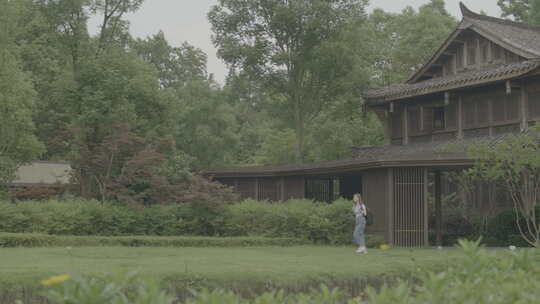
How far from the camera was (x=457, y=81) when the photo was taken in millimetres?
24609

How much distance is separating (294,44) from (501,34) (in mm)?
9189

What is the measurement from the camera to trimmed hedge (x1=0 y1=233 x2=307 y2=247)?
19.5 meters

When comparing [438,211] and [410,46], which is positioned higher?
[410,46]

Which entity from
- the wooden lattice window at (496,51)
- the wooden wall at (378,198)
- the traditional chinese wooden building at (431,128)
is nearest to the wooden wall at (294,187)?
the traditional chinese wooden building at (431,128)

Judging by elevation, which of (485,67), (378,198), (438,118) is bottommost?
(378,198)

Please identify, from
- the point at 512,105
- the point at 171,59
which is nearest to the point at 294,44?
the point at 512,105

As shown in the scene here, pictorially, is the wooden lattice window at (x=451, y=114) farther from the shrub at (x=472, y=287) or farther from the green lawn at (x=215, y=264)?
the shrub at (x=472, y=287)

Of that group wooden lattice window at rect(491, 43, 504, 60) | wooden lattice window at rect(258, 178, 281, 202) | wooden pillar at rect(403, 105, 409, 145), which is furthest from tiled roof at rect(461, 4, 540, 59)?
wooden lattice window at rect(258, 178, 281, 202)

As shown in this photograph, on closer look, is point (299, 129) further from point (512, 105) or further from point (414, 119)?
point (512, 105)

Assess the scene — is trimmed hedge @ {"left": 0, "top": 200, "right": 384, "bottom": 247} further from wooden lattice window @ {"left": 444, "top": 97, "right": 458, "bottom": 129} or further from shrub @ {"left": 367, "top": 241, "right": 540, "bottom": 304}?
shrub @ {"left": 367, "top": 241, "right": 540, "bottom": 304}

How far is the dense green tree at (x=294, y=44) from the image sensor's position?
3027 centimetres

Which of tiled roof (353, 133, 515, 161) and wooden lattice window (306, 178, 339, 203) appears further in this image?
wooden lattice window (306, 178, 339, 203)

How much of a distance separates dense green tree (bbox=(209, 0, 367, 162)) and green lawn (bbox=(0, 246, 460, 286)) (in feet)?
43.6

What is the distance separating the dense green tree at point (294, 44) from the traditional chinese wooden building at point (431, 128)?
9.01 feet
